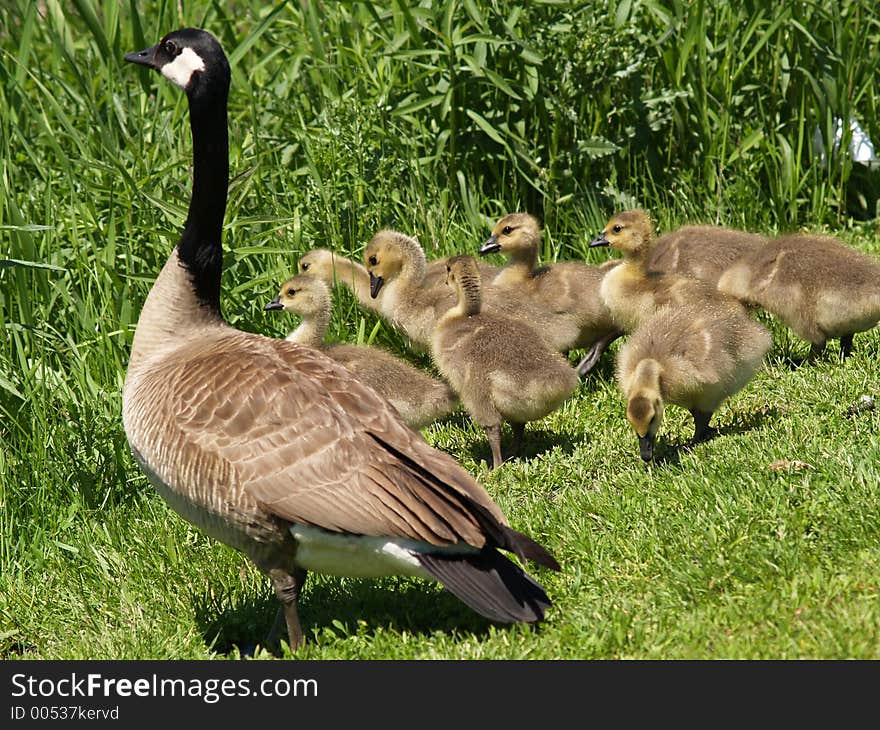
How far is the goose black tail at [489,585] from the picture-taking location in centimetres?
455

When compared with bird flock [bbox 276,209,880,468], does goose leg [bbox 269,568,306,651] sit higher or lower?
higher

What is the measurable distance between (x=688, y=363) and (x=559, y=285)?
174 cm

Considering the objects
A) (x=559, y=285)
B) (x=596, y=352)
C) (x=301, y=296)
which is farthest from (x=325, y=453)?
(x=596, y=352)

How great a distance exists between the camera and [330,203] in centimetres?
889

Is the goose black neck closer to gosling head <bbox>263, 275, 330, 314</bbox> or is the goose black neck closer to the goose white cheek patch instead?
the goose white cheek patch

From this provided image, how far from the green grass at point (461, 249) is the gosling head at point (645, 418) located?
0.16 metres

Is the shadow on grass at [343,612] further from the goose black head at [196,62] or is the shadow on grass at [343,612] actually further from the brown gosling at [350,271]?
the brown gosling at [350,271]

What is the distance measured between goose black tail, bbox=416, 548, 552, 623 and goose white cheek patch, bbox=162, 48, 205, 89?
2.64 m

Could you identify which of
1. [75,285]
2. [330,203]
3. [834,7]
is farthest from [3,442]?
[834,7]

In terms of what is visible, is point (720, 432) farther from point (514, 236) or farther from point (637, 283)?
point (514, 236)

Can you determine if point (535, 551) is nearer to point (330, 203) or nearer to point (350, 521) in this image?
point (350, 521)

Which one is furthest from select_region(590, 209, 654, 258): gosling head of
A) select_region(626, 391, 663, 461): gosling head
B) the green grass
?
select_region(626, 391, 663, 461): gosling head

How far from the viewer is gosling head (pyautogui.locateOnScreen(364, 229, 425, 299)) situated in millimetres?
8305

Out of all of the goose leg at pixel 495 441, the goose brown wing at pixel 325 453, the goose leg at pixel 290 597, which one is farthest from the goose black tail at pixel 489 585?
the goose leg at pixel 495 441
